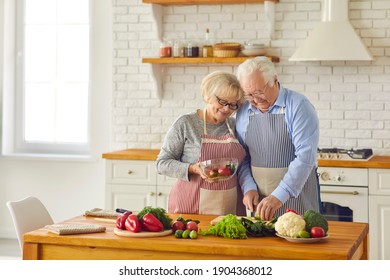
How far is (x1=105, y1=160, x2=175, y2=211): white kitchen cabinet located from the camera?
6156 millimetres

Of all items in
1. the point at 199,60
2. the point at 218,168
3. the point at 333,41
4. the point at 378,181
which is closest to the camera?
the point at 218,168

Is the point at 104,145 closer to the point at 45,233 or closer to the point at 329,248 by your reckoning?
the point at 45,233

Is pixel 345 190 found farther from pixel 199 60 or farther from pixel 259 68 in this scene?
pixel 259 68

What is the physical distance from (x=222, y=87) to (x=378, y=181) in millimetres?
2163

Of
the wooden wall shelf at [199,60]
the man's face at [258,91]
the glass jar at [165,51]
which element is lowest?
the man's face at [258,91]

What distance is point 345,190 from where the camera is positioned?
5711 millimetres

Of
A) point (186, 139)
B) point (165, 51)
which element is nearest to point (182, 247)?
point (186, 139)

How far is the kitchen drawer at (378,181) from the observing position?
5.64 meters

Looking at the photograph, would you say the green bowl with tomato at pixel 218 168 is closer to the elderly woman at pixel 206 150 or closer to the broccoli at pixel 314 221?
the elderly woman at pixel 206 150

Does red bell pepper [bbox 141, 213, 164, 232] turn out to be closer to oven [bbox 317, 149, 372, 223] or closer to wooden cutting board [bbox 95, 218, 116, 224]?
wooden cutting board [bbox 95, 218, 116, 224]

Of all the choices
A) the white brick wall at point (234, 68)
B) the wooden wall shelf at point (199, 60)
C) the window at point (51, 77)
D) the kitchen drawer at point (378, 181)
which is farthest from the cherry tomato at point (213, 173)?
the window at point (51, 77)

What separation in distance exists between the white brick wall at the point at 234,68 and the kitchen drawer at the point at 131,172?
23.8 inches

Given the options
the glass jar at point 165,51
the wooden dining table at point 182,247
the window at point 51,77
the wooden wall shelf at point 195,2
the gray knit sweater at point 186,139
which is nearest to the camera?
the wooden dining table at point 182,247

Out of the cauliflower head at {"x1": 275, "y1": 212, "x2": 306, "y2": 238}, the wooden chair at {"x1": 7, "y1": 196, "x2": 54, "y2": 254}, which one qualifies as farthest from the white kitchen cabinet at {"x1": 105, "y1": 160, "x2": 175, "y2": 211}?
the cauliflower head at {"x1": 275, "y1": 212, "x2": 306, "y2": 238}
